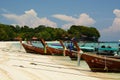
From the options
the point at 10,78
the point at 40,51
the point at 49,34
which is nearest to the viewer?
the point at 10,78

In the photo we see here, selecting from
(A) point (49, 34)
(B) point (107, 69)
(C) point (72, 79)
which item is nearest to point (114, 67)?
(B) point (107, 69)

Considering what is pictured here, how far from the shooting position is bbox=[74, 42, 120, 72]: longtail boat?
63.3 feet

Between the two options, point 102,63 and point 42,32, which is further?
point 42,32

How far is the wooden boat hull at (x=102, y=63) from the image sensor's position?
63.3 feet

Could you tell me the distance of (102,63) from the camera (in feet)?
64.8

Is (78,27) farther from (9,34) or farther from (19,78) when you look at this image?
(19,78)

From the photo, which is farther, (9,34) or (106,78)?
(9,34)

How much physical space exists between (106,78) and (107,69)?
91.1 inches

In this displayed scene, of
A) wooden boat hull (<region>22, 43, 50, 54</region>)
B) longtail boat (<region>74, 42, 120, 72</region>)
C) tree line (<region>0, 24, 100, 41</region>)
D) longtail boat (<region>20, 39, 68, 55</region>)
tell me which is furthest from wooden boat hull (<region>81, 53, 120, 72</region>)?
tree line (<region>0, 24, 100, 41</region>)

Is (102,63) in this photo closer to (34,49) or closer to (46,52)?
(46,52)

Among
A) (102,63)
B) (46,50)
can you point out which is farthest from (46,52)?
(102,63)

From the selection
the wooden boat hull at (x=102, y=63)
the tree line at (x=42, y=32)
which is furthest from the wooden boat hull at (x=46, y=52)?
the tree line at (x=42, y=32)

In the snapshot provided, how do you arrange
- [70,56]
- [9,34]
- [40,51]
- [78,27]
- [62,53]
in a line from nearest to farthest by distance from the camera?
[70,56] < [62,53] < [40,51] < [9,34] < [78,27]

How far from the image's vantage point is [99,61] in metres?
19.9
